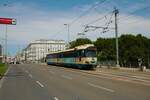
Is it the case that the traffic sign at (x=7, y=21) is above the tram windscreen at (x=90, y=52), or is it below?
above

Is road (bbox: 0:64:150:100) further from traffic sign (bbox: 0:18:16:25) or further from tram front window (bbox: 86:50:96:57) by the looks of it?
tram front window (bbox: 86:50:96:57)

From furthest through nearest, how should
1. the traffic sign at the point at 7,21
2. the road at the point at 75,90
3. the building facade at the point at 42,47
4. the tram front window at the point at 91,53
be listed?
the building facade at the point at 42,47, the tram front window at the point at 91,53, the traffic sign at the point at 7,21, the road at the point at 75,90

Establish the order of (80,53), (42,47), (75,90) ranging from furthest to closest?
(42,47) → (80,53) → (75,90)

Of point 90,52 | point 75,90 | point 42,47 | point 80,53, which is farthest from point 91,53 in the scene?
point 42,47

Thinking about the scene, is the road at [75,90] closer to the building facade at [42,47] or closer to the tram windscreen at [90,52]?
the tram windscreen at [90,52]

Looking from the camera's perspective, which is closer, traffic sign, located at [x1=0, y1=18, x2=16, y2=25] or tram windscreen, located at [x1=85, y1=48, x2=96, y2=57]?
traffic sign, located at [x1=0, y1=18, x2=16, y2=25]

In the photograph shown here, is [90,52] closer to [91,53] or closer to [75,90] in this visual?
[91,53]

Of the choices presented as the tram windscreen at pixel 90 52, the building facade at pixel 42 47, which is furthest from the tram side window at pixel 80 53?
the building facade at pixel 42 47

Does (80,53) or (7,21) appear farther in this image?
(80,53)

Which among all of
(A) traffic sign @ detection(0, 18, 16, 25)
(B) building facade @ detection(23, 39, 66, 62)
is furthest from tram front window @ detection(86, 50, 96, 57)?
(B) building facade @ detection(23, 39, 66, 62)

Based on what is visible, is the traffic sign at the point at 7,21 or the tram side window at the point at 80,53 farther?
the tram side window at the point at 80,53

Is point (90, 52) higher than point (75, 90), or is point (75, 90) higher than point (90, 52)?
point (90, 52)

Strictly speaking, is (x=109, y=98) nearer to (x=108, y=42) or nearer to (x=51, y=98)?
(x=51, y=98)

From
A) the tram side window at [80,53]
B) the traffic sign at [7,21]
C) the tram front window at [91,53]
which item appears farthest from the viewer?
the tram side window at [80,53]
